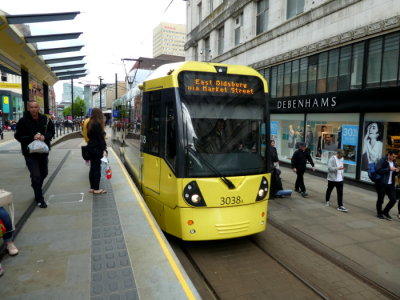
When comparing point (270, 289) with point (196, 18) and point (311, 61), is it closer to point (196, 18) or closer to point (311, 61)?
point (311, 61)

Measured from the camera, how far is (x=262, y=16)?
1805cm

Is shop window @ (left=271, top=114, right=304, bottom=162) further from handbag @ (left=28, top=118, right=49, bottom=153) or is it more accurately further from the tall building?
the tall building

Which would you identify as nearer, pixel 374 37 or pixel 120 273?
pixel 120 273

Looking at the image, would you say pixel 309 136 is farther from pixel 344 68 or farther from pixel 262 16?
pixel 262 16

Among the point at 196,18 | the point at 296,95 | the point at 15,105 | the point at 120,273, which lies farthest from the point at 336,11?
the point at 15,105

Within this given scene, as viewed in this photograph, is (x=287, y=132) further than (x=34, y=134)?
Yes

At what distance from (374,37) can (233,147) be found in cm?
884

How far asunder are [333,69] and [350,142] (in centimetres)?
314

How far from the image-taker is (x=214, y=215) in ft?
16.0

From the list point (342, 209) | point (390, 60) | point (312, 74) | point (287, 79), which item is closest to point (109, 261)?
point (342, 209)

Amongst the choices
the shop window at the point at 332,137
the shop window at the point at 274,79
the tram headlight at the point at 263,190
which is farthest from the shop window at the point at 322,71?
the tram headlight at the point at 263,190

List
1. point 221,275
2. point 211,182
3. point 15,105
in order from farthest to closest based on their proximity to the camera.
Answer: point 15,105, point 211,182, point 221,275

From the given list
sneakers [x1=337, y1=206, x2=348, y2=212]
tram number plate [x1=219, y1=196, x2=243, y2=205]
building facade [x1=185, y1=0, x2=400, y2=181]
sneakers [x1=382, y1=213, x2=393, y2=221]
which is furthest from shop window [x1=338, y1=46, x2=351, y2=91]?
tram number plate [x1=219, y1=196, x2=243, y2=205]

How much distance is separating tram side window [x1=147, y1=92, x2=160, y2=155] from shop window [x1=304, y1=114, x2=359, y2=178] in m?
8.85
